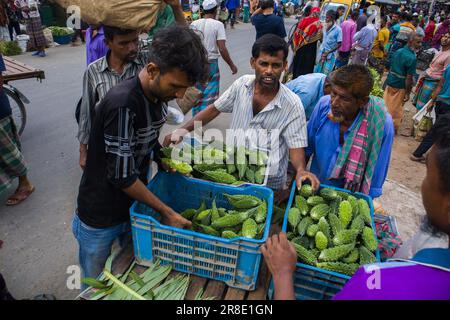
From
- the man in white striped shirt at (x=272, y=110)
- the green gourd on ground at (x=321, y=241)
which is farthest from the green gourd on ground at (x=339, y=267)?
the man in white striped shirt at (x=272, y=110)

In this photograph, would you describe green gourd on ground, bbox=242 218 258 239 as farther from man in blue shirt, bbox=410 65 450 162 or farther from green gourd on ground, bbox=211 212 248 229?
man in blue shirt, bbox=410 65 450 162

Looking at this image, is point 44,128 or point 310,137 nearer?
point 310,137

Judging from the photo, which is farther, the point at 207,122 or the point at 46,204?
the point at 46,204

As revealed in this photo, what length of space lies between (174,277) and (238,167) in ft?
2.89

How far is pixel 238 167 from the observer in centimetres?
225

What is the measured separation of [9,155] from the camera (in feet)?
11.9

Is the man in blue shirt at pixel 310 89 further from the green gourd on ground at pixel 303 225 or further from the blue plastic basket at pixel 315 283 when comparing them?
the blue plastic basket at pixel 315 283

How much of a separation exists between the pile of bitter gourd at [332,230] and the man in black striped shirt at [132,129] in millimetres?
638

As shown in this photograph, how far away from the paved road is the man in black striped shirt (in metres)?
1.57

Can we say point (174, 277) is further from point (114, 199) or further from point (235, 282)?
point (114, 199)

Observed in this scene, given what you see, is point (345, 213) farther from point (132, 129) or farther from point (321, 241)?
point (132, 129)

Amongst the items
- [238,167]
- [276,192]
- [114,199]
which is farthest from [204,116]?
[114,199]

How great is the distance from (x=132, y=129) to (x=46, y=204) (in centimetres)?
308

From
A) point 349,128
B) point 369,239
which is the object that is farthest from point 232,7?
point 369,239
